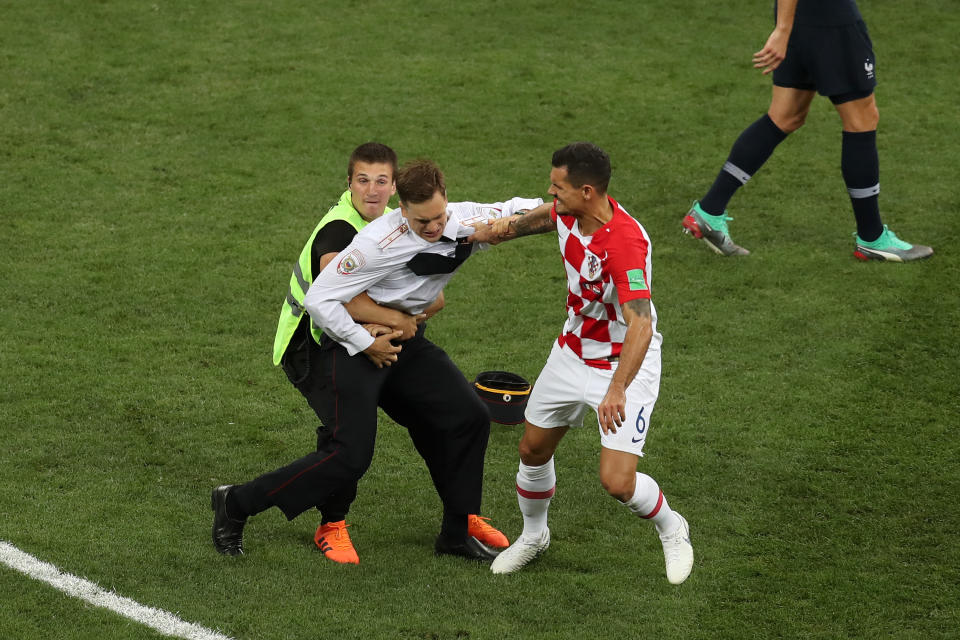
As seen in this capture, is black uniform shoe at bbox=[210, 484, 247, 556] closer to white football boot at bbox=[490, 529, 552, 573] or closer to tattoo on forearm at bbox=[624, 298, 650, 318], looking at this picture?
white football boot at bbox=[490, 529, 552, 573]

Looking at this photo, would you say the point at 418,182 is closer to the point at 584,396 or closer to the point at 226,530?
the point at 584,396

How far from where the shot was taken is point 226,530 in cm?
526

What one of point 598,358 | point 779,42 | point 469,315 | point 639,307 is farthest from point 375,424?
point 779,42

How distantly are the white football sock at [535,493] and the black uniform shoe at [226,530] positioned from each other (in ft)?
4.13

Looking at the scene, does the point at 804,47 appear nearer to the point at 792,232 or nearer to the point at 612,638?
the point at 792,232

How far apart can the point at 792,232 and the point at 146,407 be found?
505 centimetres

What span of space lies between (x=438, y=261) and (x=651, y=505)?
1.41 m

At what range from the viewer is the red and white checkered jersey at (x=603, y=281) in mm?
4715

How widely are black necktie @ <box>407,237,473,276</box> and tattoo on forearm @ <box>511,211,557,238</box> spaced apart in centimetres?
24

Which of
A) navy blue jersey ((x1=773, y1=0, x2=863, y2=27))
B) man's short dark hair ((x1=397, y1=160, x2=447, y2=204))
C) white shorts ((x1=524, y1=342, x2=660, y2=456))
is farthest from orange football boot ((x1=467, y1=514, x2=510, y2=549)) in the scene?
navy blue jersey ((x1=773, y1=0, x2=863, y2=27))

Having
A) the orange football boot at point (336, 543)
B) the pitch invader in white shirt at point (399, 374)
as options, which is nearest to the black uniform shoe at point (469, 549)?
the pitch invader in white shirt at point (399, 374)

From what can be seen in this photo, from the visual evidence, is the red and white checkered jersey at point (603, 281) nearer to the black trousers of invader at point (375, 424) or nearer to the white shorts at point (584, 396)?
the white shorts at point (584, 396)

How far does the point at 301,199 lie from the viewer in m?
9.38

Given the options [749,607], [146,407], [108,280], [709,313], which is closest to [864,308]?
[709,313]
